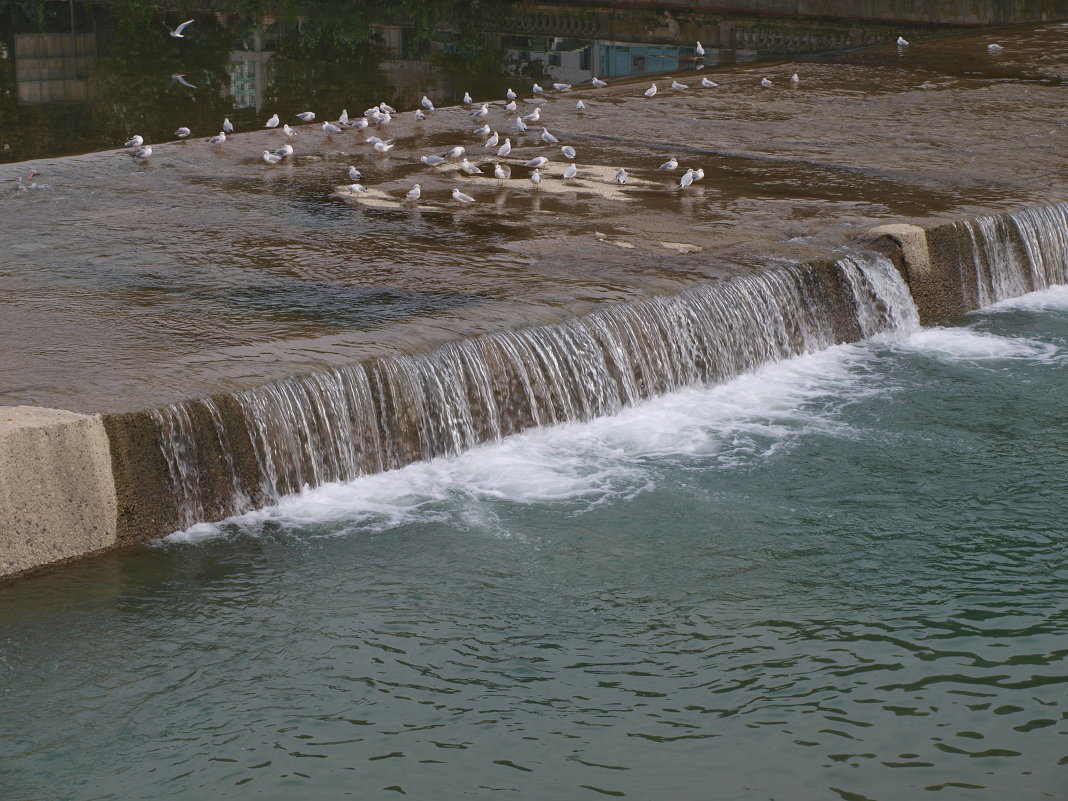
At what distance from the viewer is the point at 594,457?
8438mm

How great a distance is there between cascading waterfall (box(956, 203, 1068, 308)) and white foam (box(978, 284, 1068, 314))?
0.19 feet

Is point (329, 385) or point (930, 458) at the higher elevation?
point (329, 385)

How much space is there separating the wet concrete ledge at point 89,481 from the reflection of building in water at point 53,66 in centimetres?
1515

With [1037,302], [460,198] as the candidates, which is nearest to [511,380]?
[460,198]

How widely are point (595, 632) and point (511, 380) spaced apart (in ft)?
8.49

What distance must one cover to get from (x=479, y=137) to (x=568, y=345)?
6094 millimetres

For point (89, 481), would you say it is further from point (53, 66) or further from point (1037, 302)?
point (53, 66)

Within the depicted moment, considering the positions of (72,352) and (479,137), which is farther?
(479,137)

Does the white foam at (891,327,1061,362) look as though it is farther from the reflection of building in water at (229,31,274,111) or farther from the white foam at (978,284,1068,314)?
Answer: the reflection of building in water at (229,31,274,111)

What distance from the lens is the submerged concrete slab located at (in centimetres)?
661

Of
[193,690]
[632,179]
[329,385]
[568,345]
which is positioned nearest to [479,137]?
[632,179]

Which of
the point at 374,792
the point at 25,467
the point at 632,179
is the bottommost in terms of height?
the point at 374,792

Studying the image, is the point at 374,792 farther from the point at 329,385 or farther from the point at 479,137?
the point at 479,137

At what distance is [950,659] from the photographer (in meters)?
6.02
